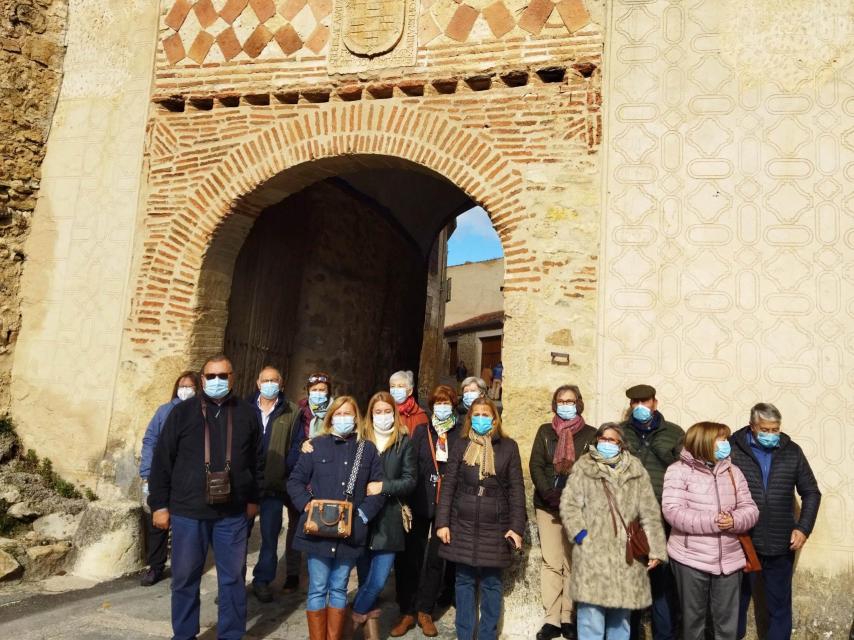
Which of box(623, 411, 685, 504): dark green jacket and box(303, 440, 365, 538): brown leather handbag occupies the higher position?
box(623, 411, 685, 504): dark green jacket

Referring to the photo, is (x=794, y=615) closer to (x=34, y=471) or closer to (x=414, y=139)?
(x=414, y=139)

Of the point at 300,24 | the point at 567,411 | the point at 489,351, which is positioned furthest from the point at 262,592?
the point at 489,351

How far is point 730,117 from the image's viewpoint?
491 centimetres

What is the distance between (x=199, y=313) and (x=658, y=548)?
4224mm

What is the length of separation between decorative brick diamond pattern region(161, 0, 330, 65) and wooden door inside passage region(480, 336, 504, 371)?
18.4 meters

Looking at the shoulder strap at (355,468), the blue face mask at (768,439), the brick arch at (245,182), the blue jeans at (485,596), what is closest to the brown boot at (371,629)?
the blue jeans at (485,596)

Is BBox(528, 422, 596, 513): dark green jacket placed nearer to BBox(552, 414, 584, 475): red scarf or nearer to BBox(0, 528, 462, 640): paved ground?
BBox(552, 414, 584, 475): red scarf

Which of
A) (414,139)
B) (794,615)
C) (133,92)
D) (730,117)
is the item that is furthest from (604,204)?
Answer: (133,92)

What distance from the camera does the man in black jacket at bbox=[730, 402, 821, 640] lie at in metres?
3.67

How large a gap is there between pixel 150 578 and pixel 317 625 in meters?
1.85

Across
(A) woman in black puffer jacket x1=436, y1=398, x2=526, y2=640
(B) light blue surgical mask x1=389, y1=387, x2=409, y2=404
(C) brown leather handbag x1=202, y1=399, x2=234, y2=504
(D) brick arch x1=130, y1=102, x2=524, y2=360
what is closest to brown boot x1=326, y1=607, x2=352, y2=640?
(A) woman in black puffer jacket x1=436, y1=398, x2=526, y2=640

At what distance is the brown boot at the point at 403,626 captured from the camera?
3846 mm

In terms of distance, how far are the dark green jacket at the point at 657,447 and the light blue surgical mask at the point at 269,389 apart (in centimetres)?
233

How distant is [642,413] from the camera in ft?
13.1
